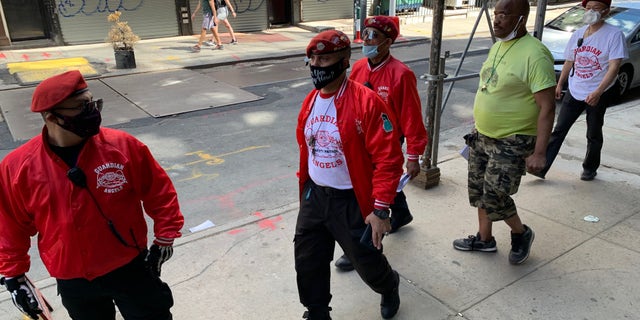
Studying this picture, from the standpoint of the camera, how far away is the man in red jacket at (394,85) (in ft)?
11.6

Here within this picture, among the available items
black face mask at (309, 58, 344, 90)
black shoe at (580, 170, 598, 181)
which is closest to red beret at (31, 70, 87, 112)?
black face mask at (309, 58, 344, 90)

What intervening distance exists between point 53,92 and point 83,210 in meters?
0.51

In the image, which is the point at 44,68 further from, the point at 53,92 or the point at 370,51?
the point at 53,92

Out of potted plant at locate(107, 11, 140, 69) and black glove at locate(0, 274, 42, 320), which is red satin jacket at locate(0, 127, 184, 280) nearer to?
black glove at locate(0, 274, 42, 320)

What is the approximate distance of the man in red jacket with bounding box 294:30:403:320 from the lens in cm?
262

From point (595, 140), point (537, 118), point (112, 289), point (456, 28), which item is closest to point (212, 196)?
point (112, 289)

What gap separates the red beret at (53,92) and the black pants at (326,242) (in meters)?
1.36

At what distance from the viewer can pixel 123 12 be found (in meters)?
15.5

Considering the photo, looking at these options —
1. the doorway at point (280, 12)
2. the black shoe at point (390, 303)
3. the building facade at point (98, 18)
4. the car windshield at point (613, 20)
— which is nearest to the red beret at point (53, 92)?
the black shoe at point (390, 303)

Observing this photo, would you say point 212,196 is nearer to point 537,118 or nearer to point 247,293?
point 247,293

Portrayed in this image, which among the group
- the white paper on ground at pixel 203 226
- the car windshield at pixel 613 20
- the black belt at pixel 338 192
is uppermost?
the car windshield at pixel 613 20

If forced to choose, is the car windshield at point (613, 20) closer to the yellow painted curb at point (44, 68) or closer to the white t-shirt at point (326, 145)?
the white t-shirt at point (326, 145)

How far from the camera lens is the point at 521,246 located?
147 inches

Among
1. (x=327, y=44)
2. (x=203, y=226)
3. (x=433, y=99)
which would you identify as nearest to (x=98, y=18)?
(x=203, y=226)
